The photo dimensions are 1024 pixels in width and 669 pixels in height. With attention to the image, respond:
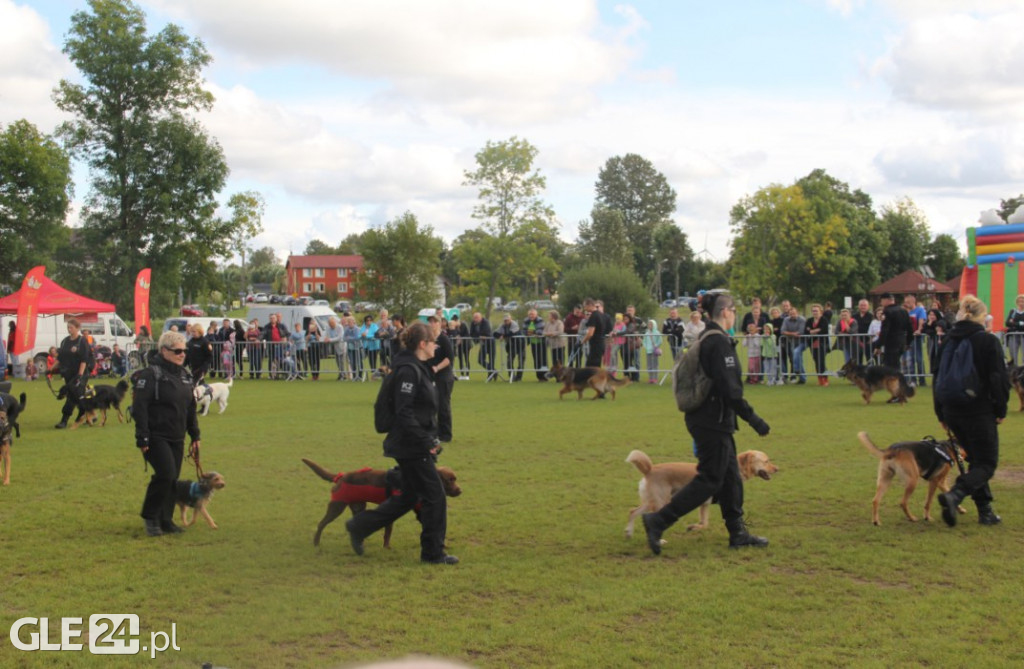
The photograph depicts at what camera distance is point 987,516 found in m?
6.92

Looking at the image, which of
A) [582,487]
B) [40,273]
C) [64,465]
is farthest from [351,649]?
[40,273]

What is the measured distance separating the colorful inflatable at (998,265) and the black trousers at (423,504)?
18.2 meters

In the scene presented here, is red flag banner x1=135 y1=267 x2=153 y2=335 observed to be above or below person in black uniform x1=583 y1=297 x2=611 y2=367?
above

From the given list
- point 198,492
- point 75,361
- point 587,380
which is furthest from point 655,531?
point 75,361

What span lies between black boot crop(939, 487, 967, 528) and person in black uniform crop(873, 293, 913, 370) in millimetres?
9234

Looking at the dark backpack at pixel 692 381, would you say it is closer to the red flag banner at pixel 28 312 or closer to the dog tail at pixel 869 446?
the dog tail at pixel 869 446

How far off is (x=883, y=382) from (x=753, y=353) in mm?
4505

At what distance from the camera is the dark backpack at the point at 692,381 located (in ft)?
20.4

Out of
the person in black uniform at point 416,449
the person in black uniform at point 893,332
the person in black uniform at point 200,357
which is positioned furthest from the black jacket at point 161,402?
the person in black uniform at point 893,332

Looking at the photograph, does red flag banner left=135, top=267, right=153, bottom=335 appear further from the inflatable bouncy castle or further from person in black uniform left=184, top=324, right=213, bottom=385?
the inflatable bouncy castle

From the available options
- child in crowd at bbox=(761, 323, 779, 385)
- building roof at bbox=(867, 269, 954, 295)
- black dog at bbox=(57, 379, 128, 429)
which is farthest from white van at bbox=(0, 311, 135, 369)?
building roof at bbox=(867, 269, 954, 295)

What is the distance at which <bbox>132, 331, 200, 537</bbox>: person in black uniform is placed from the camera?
716cm

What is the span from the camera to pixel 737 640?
4645mm

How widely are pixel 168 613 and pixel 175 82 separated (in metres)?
38.0
